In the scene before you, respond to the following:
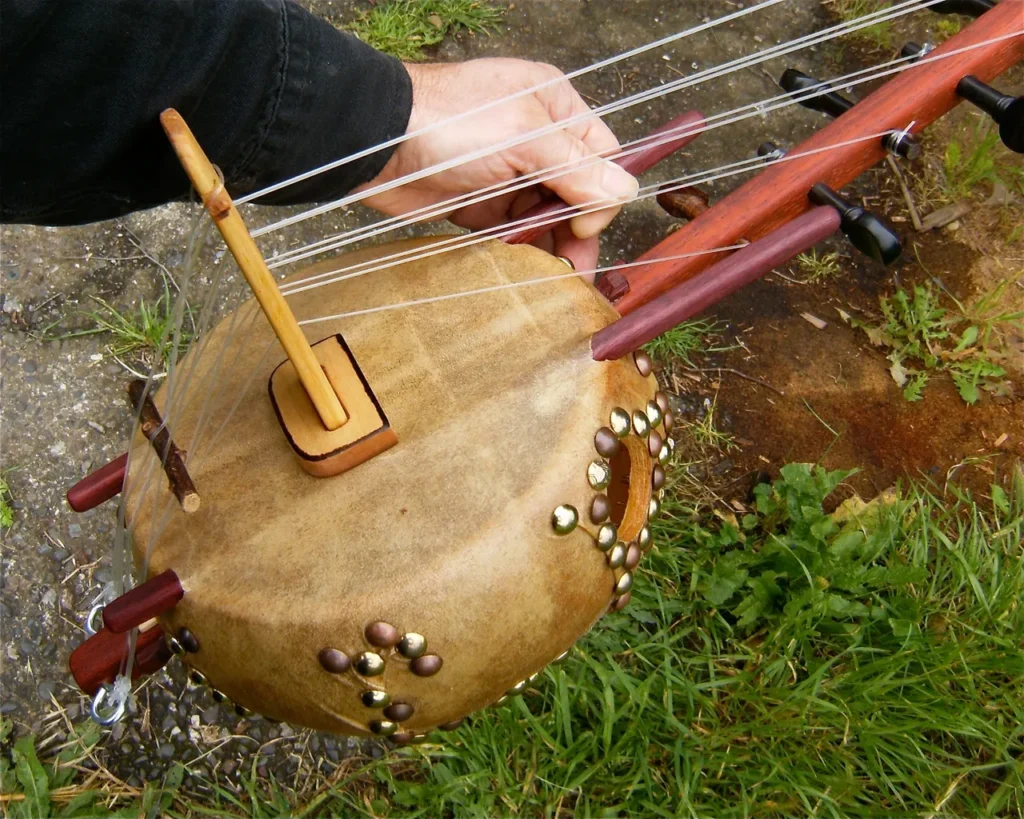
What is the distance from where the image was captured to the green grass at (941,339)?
7.28 feet

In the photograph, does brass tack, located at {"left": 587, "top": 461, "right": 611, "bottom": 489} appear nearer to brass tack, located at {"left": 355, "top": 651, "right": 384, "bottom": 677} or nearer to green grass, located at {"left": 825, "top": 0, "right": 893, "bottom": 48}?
brass tack, located at {"left": 355, "top": 651, "right": 384, "bottom": 677}

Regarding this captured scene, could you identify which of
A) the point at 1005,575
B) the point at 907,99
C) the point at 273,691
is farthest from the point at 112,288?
the point at 1005,575

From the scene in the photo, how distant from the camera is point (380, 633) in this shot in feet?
3.21

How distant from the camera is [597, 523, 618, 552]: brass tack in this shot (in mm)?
1090

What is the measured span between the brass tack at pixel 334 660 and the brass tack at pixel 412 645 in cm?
7

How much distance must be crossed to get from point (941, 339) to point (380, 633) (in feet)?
6.33

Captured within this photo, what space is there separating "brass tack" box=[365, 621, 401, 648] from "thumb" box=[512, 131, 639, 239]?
0.73 metres

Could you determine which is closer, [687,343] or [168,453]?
[168,453]

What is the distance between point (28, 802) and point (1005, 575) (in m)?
2.18

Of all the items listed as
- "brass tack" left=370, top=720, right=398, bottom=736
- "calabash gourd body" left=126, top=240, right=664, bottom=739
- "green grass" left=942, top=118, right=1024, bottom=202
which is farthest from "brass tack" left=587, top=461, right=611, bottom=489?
"green grass" left=942, top=118, right=1024, bottom=202

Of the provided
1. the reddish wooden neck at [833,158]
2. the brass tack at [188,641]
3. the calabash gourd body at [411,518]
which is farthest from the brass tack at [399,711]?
the reddish wooden neck at [833,158]

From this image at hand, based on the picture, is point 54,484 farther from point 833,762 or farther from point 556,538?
point 833,762

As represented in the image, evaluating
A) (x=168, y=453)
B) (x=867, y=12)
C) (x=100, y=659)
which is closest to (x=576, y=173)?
(x=168, y=453)

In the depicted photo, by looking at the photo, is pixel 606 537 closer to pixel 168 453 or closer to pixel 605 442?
pixel 605 442
